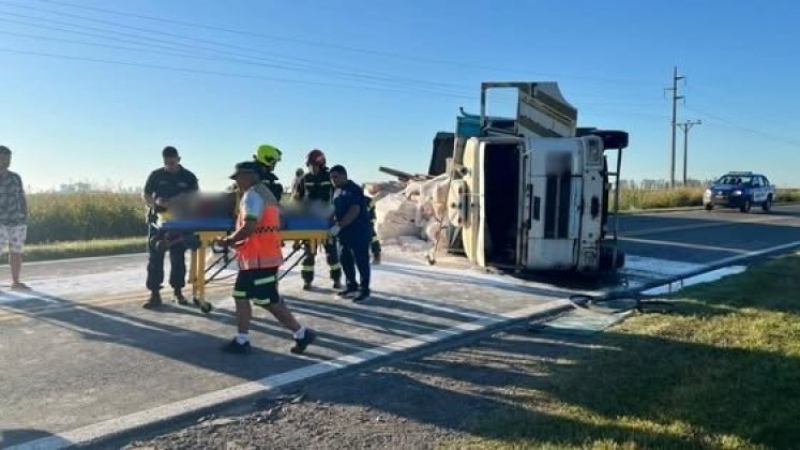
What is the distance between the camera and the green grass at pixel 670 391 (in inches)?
167

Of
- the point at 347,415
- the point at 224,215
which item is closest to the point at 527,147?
the point at 224,215

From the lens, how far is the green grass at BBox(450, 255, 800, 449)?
4254 millimetres

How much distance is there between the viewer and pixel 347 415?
187 inches

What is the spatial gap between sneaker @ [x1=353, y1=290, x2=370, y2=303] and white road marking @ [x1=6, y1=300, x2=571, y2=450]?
1619 mm

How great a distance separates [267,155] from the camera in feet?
25.2

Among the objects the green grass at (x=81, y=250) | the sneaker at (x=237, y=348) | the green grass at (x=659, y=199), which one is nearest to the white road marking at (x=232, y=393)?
the sneaker at (x=237, y=348)

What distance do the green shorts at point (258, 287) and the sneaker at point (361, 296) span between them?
2.61 metres

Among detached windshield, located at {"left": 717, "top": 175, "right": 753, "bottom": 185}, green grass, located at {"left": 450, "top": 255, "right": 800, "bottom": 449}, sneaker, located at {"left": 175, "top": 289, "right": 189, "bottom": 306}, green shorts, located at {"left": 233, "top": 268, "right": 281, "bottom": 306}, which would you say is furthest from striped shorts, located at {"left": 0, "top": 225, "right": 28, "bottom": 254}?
detached windshield, located at {"left": 717, "top": 175, "right": 753, "bottom": 185}

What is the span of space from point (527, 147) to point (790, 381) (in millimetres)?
5238

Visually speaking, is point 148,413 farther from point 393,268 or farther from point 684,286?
point 684,286

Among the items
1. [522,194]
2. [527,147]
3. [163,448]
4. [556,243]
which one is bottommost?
[163,448]

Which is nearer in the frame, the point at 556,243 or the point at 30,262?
the point at 556,243

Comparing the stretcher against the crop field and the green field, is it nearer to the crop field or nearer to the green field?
the green field

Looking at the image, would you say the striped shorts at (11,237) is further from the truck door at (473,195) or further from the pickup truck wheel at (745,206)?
the pickup truck wheel at (745,206)
